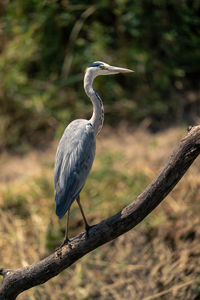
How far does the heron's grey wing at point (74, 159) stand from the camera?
2180 mm

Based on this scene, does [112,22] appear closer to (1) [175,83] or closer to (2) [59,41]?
(2) [59,41]

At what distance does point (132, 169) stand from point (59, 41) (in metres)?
1.76

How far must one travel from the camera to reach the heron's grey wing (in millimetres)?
2180

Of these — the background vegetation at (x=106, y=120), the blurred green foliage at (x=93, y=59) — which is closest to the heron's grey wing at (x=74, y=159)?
the background vegetation at (x=106, y=120)

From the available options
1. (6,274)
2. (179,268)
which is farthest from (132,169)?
(6,274)

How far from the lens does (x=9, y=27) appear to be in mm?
4941

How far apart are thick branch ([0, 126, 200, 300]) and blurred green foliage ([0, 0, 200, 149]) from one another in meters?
2.55

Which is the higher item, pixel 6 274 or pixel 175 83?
pixel 6 274

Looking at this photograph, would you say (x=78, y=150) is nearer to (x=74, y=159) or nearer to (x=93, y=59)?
(x=74, y=159)

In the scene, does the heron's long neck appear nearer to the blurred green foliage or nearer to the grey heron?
the grey heron

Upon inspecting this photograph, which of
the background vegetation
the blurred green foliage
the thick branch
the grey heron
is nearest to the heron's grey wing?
the grey heron

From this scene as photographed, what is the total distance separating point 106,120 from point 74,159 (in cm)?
273

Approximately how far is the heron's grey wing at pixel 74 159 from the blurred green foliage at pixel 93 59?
239 centimetres

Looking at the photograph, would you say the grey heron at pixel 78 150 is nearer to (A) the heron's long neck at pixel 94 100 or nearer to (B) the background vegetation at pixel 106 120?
(A) the heron's long neck at pixel 94 100
